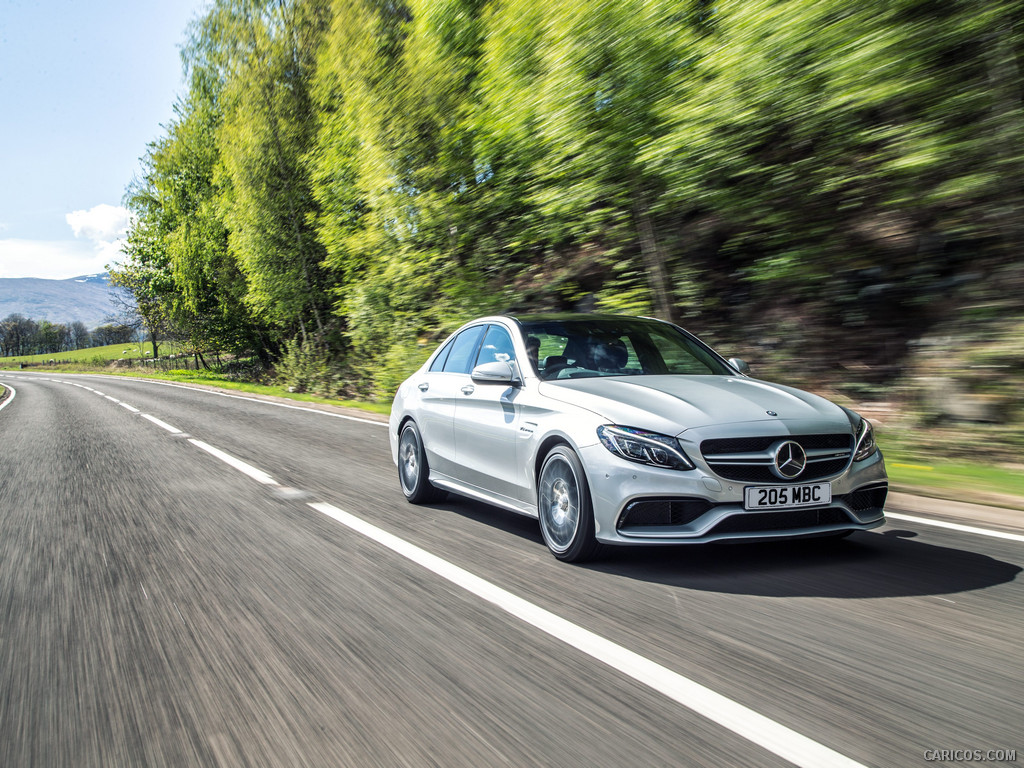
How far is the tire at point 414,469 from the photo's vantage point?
695 cm

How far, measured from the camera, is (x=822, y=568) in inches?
183

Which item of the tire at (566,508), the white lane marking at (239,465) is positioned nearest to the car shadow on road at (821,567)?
the tire at (566,508)

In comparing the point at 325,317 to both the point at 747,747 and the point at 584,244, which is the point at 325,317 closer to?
the point at 584,244

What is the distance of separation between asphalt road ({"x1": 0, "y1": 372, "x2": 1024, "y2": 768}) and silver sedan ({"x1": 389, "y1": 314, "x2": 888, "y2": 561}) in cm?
31

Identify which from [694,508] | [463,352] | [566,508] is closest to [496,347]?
[463,352]

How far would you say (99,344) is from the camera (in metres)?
187

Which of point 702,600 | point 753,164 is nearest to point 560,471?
point 702,600

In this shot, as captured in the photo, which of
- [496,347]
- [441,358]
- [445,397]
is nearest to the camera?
[496,347]

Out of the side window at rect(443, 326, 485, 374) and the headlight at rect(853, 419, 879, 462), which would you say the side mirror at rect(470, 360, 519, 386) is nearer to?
the side window at rect(443, 326, 485, 374)

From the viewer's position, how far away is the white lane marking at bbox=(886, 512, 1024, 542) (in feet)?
17.6

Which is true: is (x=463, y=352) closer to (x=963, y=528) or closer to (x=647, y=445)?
(x=647, y=445)

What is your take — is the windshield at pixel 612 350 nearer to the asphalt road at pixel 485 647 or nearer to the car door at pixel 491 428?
the car door at pixel 491 428

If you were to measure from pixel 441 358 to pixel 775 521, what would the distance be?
11.9ft

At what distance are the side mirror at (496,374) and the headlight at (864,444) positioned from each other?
85.1 inches
